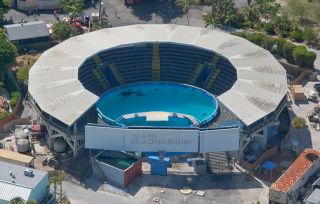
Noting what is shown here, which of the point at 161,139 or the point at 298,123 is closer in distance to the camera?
the point at 161,139

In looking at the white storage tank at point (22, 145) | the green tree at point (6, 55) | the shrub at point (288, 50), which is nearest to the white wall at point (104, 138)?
the white storage tank at point (22, 145)

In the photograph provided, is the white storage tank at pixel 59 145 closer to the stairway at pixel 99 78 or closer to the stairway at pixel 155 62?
the stairway at pixel 99 78

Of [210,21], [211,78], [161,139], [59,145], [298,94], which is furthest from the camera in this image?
[210,21]

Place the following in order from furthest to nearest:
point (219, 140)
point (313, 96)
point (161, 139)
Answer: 1. point (313, 96)
2. point (161, 139)
3. point (219, 140)

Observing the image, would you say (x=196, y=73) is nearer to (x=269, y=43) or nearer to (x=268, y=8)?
(x=269, y=43)

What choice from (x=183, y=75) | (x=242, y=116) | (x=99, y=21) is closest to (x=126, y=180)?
(x=242, y=116)

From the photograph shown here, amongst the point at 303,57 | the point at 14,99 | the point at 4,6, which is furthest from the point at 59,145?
the point at 303,57

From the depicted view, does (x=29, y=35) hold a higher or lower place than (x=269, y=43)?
lower

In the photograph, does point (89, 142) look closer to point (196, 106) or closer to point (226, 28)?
point (196, 106)
